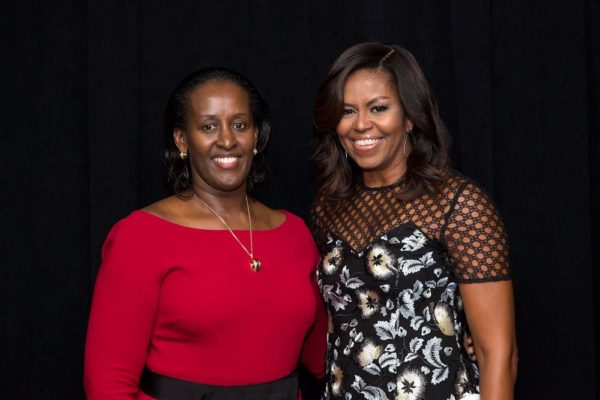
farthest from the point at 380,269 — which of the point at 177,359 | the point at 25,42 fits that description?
the point at 25,42

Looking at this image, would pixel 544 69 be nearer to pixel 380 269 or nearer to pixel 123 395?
pixel 380 269

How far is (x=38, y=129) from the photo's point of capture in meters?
2.33

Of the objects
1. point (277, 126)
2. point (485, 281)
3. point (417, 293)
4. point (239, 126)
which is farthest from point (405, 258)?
point (277, 126)

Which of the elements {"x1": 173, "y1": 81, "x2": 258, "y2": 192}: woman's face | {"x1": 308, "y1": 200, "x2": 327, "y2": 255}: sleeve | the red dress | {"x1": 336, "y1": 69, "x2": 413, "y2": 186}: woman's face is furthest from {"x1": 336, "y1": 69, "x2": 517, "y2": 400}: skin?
the red dress

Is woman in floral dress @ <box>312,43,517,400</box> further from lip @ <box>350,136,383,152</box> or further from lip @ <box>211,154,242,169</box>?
lip @ <box>211,154,242,169</box>

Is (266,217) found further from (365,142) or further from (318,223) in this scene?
(365,142)

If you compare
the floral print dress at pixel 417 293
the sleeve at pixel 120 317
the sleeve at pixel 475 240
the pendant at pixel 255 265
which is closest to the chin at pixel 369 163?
the floral print dress at pixel 417 293

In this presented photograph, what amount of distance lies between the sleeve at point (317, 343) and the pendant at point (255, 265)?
0.23 metres

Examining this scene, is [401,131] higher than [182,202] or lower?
higher

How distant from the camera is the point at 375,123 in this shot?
1.95 meters

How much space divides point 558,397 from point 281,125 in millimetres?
1326

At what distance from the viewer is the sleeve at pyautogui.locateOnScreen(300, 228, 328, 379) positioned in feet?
7.11

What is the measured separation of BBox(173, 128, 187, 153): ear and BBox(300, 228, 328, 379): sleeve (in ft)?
1.48

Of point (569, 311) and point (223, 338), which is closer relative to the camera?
point (223, 338)
